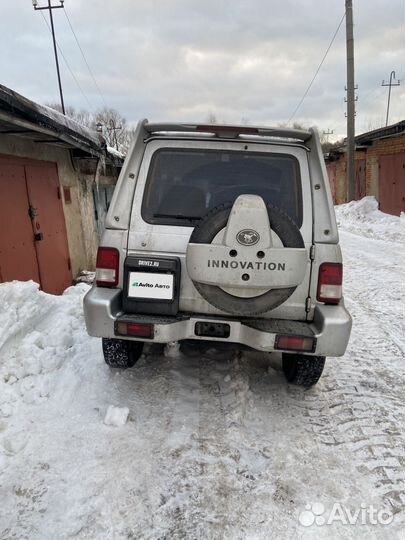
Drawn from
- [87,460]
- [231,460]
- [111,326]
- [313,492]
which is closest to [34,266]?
[111,326]

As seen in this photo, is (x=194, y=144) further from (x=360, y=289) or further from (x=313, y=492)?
(x=360, y=289)

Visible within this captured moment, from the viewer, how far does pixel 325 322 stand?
2.59 m

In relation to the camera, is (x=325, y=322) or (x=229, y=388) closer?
(x=325, y=322)

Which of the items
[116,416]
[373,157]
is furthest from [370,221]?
[116,416]

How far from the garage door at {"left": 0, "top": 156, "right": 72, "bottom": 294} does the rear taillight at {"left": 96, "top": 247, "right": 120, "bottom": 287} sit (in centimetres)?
265

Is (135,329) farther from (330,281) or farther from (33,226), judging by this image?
(33,226)

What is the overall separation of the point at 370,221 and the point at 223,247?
1455 centimetres

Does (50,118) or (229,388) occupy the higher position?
(50,118)

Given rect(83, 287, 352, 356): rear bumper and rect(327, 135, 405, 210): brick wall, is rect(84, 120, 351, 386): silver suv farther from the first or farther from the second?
rect(327, 135, 405, 210): brick wall

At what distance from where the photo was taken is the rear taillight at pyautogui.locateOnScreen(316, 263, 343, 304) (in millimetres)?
2686

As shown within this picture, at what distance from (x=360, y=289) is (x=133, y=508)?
5489mm

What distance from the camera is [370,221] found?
50.0 ft

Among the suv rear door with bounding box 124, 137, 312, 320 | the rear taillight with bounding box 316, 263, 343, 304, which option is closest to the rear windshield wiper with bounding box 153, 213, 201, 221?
the suv rear door with bounding box 124, 137, 312, 320

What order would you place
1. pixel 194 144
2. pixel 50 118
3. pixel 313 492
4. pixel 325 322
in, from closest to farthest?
1. pixel 313 492
2. pixel 325 322
3. pixel 194 144
4. pixel 50 118
